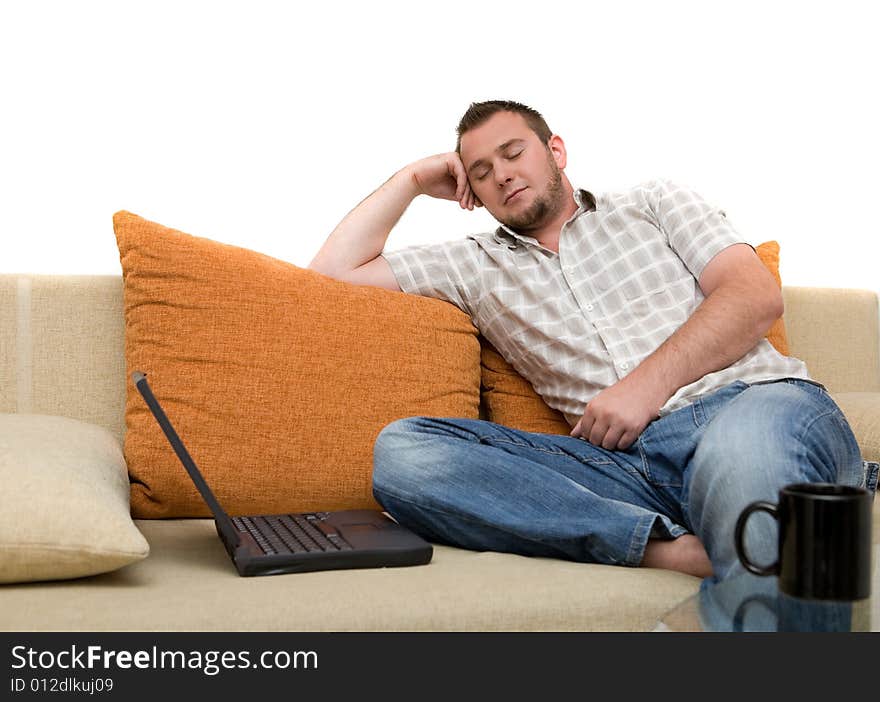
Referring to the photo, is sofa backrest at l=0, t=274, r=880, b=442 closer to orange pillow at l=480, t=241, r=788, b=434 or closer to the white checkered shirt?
the white checkered shirt

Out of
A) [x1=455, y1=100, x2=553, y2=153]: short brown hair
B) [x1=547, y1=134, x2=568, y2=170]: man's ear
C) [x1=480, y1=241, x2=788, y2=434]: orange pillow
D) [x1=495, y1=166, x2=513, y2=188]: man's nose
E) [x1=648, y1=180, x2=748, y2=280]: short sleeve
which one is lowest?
[x1=480, y1=241, x2=788, y2=434]: orange pillow

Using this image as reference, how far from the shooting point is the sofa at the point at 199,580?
1.02 m

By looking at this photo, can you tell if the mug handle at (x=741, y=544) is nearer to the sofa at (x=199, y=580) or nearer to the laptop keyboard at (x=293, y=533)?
the sofa at (x=199, y=580)

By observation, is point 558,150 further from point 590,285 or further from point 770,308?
point 770,308

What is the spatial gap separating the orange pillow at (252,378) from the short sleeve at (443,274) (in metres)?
0.15

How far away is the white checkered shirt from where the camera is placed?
1.66 meters

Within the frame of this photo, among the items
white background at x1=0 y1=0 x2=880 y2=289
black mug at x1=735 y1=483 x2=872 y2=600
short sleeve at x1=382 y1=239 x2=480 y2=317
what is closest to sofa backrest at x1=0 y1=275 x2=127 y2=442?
white background at x1=0 y1=0 x2=880 y2=289

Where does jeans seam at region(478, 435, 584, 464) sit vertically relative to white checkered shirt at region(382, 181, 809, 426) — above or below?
below

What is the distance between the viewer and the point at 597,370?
1662mm

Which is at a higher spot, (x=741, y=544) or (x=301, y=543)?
(x=741, y=544)

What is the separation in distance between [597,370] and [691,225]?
0.33m

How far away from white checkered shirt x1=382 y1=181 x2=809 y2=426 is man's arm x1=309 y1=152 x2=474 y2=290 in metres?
0.04

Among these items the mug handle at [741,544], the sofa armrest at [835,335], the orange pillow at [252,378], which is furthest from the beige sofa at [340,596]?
the sofa armrest at [835,335]

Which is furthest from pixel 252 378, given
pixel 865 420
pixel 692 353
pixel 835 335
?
pixel 835 335
